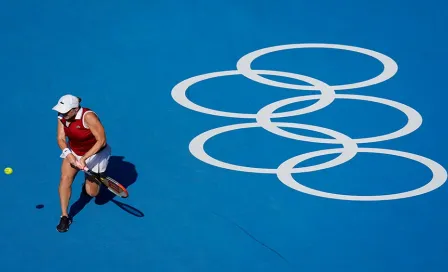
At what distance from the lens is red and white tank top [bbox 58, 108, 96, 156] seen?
12430 mm

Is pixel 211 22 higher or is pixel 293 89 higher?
pixel 211 22

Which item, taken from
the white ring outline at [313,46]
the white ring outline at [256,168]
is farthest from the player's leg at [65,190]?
the white ring outline at [313,46]

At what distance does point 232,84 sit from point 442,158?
14.2ft

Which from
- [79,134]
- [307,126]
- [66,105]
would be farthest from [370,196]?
[66,105]

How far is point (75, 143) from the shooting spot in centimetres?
1262

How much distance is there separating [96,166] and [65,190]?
59 cm

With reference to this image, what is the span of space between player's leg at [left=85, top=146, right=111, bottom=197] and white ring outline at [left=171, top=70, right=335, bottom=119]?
3.19 meters

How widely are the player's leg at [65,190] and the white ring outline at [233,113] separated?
372 centimetres

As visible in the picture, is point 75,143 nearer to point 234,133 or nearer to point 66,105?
point 66,105

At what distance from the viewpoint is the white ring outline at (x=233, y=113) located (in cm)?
1569

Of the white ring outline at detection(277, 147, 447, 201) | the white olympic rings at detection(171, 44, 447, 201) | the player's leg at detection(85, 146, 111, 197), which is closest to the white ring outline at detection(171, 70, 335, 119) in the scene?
the white olympic rings at detection(171, 44, 447, 201)

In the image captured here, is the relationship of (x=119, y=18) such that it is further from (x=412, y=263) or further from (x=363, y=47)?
(x=412, y=263)

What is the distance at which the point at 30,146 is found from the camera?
14844mm

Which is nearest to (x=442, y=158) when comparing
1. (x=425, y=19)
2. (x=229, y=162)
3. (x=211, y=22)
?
(x=229, y=162)
